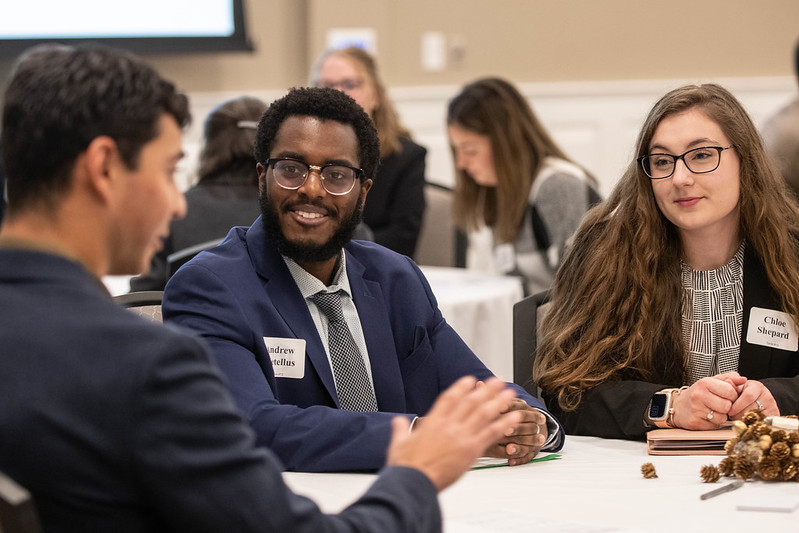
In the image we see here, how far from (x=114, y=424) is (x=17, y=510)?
0.43 feet

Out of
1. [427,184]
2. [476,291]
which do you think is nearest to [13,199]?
[476,291]

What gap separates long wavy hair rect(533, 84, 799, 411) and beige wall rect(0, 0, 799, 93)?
4866 millimetres

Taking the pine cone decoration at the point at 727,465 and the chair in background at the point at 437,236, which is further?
the chair in background at the point at 437,236

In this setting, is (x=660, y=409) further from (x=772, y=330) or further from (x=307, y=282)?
(x=307, y=282)

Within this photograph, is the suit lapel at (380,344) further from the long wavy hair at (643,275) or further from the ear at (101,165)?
the ear at (101,165)

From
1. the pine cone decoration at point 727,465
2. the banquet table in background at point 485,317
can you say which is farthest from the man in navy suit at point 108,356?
the banquet table in background at point 485,317

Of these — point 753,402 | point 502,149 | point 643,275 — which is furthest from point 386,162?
point 753,402

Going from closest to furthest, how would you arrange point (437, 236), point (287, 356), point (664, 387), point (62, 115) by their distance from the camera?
point (62, 115)
point (287, 356)
point (664, 387)
point (437, 236)

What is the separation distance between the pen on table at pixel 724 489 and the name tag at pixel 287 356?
34.1 inches

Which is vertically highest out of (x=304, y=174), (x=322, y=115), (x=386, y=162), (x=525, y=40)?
(x=525, y=40)

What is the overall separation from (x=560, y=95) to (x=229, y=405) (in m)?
6.55

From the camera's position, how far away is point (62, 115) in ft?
3.80

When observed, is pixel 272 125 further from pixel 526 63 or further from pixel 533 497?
pixel 526 63

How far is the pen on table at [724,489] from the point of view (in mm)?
1731
